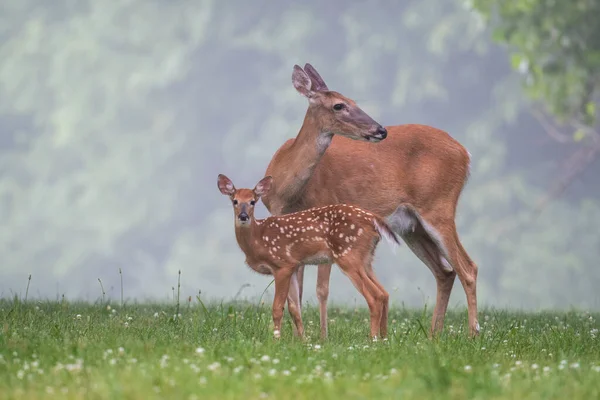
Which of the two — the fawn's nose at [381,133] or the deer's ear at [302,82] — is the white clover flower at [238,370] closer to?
the fawn's nose at [381,133]

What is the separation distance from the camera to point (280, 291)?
804 centimetres

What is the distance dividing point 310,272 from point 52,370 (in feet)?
57.4

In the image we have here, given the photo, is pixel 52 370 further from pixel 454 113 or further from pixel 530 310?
pixel 454 113

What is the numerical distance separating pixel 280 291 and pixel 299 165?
1.40m

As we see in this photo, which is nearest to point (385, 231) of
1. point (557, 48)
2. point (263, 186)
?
point (263, 186)

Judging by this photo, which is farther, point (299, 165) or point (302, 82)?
point (302, 82)

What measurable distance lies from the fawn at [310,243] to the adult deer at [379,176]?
0.65 meters

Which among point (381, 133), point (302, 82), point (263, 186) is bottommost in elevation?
point (263, 186)

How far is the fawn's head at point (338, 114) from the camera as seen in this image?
9031 mm

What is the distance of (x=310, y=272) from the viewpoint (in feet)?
75.7

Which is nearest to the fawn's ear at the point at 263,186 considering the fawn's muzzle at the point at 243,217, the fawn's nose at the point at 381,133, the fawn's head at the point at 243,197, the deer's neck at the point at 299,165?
the fawn's head at the point at 243,197

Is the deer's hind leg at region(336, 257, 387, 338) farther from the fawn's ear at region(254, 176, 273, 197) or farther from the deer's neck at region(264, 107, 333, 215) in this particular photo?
the deer's neck at region(264, 107, 333, 215)

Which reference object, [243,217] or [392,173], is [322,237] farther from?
[392,173]

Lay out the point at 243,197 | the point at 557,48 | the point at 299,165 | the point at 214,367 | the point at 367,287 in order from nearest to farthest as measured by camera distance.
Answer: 1. the point at 214,367
2. the point at 367,287
3. the point at 243,197
4. the point at 299,165
5. the point at 557,48
